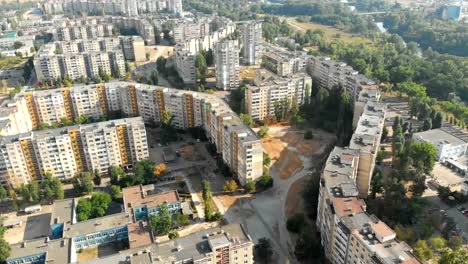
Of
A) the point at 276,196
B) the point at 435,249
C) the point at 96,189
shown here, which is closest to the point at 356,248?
the point at 435,249

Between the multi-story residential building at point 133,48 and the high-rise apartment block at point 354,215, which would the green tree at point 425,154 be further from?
the multi-story residential building at point 133,48

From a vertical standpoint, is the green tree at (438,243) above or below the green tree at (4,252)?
below

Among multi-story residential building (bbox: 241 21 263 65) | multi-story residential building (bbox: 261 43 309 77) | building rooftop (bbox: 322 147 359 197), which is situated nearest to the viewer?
building rooftop (bbox: 322 147 359 197)

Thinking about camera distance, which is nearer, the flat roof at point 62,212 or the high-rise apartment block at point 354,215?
the high-rise apartment block at point 354,215

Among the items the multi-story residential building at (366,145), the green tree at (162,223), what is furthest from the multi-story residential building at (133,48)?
the green tree at (162,223)

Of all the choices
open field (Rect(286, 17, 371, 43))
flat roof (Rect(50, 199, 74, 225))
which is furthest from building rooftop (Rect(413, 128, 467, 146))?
open field (Rect(286, 17, 371, 43))

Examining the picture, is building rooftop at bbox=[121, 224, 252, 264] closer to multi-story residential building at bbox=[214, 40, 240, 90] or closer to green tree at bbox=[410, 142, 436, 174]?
green tree at bbox=[410, 142, 436, 174]
